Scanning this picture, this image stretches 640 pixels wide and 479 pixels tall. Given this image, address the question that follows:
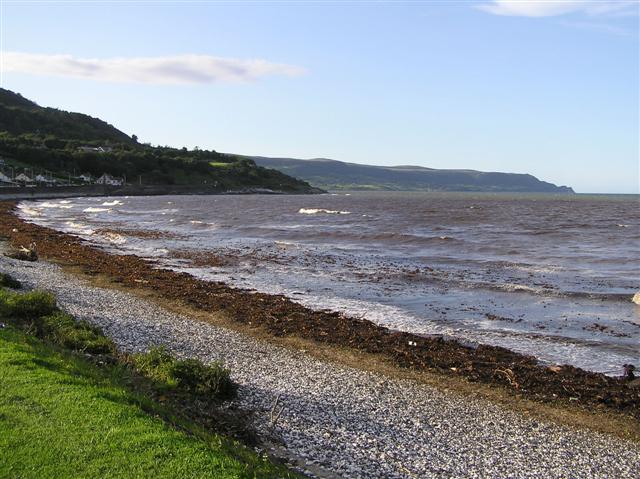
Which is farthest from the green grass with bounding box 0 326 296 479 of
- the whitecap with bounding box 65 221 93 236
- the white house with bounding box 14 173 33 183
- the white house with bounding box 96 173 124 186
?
the white house with bounding box 96 173 124 186

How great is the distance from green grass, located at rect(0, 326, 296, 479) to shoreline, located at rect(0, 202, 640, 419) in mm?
7504

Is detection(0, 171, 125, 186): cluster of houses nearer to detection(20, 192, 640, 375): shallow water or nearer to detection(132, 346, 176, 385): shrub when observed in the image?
detection(20, 192, 640, 375): shallow water

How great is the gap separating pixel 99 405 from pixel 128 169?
19654 centimetres

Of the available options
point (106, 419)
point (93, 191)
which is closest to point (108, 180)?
point (93, 191)

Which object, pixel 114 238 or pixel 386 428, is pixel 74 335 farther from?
pixel 114 238

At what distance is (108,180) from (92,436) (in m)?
176

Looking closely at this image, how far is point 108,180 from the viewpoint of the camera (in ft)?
566

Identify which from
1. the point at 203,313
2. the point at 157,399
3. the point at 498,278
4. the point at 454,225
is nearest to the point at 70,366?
the point at 157,399

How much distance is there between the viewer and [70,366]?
9.78 metres

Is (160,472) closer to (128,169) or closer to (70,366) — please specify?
(70,366)

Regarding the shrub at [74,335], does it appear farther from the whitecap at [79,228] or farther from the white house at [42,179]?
the white house at [42,179]

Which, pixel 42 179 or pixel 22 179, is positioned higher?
pixel 42 179

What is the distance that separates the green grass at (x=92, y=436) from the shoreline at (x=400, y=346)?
7.50 m

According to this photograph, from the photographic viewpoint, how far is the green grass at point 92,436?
6500 millimetres
